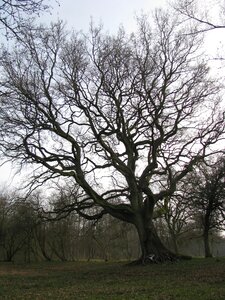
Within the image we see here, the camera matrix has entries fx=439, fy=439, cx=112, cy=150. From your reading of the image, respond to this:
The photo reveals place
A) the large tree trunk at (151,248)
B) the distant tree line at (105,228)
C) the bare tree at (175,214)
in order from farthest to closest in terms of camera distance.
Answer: the distant tree line at (105,228) → the bare tree at (175,214) → the large tree trunk at (151,248)

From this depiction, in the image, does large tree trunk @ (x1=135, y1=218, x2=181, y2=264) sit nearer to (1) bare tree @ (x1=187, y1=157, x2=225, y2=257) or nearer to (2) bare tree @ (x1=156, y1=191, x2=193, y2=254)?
(2) bare tree @ (x1=156, y1=191, x2=193, y2=254)

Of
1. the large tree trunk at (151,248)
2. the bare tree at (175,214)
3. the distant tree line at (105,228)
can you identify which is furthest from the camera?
the distant tree line at (105,228)

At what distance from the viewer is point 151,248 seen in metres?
26.0

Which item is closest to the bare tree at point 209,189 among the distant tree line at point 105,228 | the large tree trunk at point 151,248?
the distant tree line at point 105,228

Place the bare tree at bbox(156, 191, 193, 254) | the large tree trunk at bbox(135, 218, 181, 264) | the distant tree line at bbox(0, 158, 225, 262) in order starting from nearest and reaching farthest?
1. the large tree trunk at bbox(135, 218, 181, 264)
2. the bare tree at bbox(156, 191, 193, 254)
3. the distant tree line at bbox(0, 158, 225, 262)

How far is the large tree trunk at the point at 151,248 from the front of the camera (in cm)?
2553

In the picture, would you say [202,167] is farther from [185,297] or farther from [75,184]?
[185,297]

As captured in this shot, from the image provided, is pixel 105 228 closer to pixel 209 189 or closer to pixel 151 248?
pixel 209 189

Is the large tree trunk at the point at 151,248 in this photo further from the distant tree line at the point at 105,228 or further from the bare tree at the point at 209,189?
the bare tree at the point at 209,189

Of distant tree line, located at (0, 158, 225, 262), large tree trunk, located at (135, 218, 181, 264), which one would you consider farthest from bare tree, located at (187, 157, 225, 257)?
Answer: large tree trunk, located at (135, 218, 181, 264)

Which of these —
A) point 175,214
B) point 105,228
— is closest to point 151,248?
point 105,228

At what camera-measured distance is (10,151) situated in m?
25.7

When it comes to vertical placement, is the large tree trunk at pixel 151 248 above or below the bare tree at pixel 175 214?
below

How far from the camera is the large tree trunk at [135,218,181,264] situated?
25.5 m
